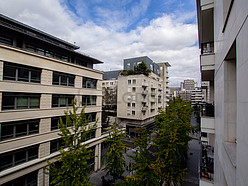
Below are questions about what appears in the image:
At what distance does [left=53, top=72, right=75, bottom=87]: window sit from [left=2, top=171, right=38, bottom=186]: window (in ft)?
28.5

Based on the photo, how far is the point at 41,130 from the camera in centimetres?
1186

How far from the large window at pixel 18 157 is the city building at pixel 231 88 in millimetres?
13626

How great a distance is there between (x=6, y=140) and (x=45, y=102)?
4014 millimetres

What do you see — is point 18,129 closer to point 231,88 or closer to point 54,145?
point 54,145

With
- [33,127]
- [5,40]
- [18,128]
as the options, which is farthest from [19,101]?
[5,40]

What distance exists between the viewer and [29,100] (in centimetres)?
1114

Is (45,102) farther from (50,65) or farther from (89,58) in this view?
(89,58)

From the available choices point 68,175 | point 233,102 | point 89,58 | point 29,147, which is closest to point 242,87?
point 233,102

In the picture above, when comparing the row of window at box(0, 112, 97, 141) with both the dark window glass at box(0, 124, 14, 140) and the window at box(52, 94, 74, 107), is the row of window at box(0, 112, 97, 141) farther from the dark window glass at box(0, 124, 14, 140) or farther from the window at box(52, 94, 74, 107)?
the window at box(52, 94, 74, 107)

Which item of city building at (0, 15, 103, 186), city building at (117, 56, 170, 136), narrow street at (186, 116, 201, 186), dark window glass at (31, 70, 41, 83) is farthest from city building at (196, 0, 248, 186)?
city building at (117, 56, 170, 136)

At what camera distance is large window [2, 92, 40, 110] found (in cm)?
980

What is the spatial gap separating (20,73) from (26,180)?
929 centimetres

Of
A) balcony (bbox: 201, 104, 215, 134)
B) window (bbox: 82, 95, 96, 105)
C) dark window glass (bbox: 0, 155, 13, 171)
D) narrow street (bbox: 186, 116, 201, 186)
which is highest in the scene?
window (bbox: 82, 95, 96, 105)

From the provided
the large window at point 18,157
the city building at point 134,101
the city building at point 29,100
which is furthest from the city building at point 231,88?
the city building at point 134,101
